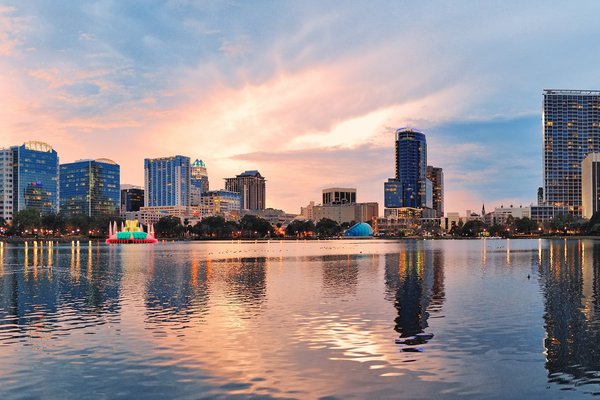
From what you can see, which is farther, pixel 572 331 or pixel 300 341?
pixel 572 331

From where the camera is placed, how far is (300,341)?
3259 cm

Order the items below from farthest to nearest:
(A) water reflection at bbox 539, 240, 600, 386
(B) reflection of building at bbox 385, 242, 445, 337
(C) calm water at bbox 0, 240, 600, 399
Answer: (B) reflection of building at bbox 385, 242, 445, 337, (A) water reflection at bbox 539, 240, 600, 386, (C) calm water at bbox 0, 240, 600, 399

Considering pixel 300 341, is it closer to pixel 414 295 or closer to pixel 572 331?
pixel 572 331

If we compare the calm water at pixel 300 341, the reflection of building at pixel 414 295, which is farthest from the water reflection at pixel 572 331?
the reflection of building at pixel 414 295

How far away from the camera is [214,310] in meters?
44.6

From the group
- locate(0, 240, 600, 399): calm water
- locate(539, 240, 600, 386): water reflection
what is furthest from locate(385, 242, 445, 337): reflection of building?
locate(539, 240, 600, 386): water reflection

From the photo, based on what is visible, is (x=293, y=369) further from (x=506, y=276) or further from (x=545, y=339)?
(x=506, y=276)

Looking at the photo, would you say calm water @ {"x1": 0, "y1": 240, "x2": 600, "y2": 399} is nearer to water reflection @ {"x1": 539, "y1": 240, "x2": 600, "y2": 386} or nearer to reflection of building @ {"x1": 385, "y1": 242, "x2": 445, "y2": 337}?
water reflection @ {"x1": 539, "y1": 240, "x2": 600, "y2": 386}

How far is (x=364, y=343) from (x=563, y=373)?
33.8 ft

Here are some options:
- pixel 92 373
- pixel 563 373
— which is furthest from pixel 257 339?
pixel 563 373

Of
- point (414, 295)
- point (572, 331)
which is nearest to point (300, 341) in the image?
point (572, 331)

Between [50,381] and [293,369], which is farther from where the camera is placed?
[293,369]

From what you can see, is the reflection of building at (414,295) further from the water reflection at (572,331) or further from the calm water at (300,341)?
the water reflection at (572,331)

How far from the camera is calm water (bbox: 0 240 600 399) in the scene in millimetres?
23953
